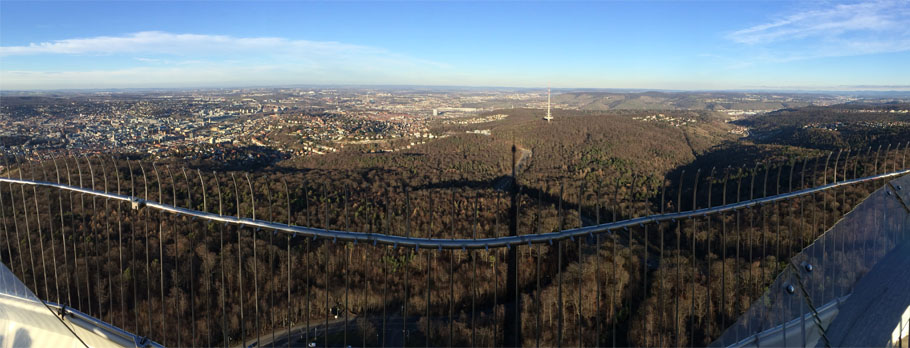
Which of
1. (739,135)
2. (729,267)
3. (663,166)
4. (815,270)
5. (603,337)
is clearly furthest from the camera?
(739,135)

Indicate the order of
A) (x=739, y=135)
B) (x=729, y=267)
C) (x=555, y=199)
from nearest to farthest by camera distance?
(x=729, y=267) < (x=555, y=199) < (x=739, y=135)

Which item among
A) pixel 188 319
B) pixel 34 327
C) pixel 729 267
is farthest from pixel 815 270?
pixel 188 319

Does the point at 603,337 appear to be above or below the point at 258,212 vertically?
below

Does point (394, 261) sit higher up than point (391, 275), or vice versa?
point (394, 261)

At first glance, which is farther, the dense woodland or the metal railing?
the metal railing

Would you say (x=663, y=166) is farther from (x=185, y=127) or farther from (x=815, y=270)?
(x=185, y=127)

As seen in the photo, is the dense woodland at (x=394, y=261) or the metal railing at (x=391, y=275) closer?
the dense woodland at (x=394, y=261)

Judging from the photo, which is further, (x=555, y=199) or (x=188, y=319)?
(x=555, y=199)

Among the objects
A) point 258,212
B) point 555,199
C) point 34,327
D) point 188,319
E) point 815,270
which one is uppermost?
point 815,270
